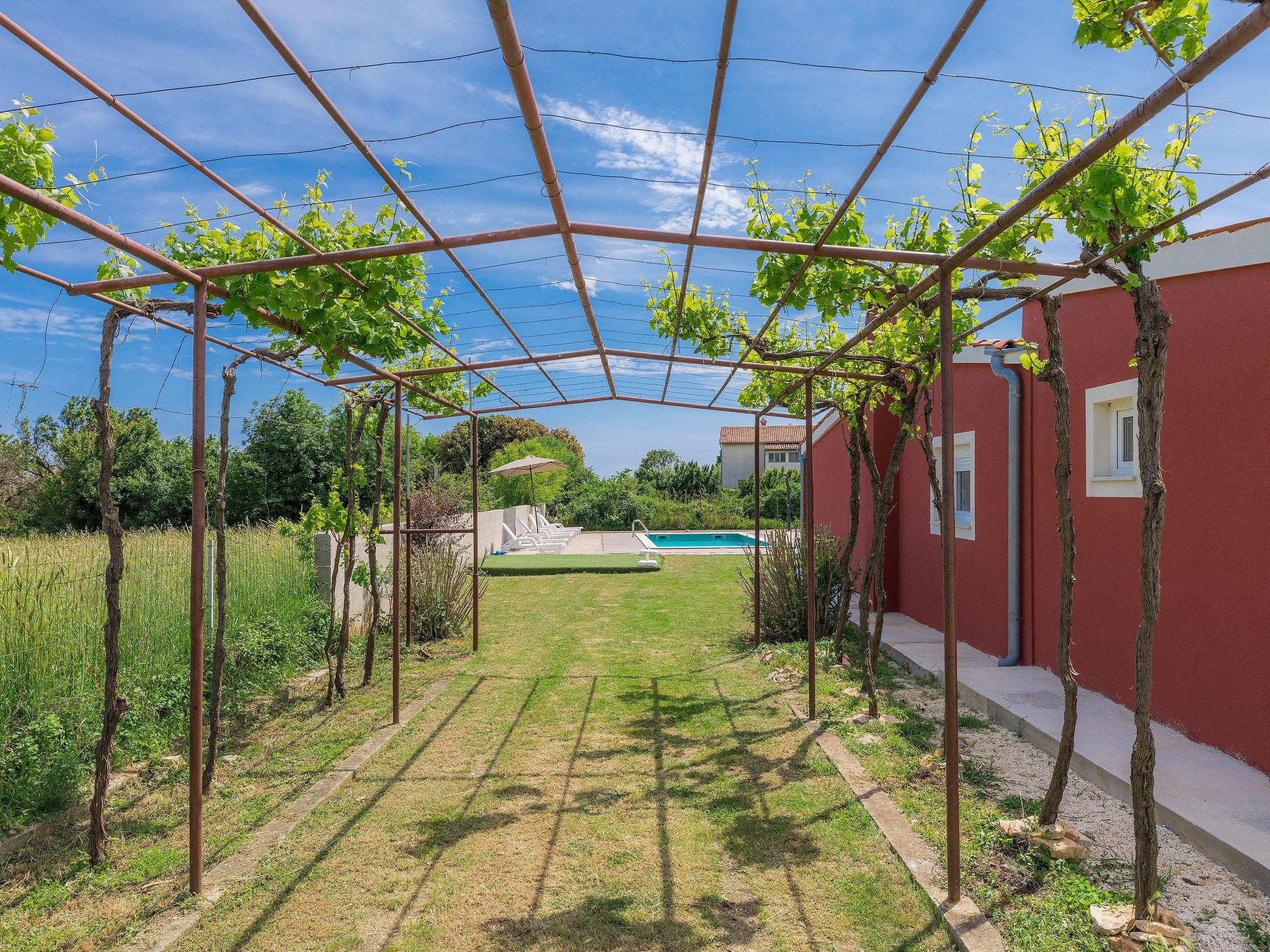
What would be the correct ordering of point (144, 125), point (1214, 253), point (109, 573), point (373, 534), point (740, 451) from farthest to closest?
point (740, 451) < point (373, 534) < point (1214, 253) < point (109, 573) < point (144, 125)

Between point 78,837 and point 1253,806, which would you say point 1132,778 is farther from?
point 78,837

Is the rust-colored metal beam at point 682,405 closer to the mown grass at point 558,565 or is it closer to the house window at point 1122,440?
the house window at point 1122,440

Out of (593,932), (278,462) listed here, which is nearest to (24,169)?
(593,932)

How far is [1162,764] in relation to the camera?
3.99 meters

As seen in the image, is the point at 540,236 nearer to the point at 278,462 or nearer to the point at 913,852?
the point at 913,852

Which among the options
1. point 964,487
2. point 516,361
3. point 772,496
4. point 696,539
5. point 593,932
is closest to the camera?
point 593,932

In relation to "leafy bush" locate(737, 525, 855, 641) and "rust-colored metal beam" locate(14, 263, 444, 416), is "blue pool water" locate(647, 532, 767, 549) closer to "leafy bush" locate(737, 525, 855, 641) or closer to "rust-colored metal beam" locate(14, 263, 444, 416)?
"leafy bush" locate(737, 525, 855, 641)

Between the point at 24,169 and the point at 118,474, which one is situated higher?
the point at 24,169

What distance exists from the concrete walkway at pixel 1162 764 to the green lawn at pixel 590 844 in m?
1.24

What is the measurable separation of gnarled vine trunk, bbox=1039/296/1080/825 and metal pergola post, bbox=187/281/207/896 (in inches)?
143

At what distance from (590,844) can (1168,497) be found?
12.7ft

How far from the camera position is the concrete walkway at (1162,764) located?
3.16 metres

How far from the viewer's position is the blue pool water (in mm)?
21969

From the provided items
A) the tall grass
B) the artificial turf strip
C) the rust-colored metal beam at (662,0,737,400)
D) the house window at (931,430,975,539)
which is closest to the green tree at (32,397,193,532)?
the artificial turf strip
